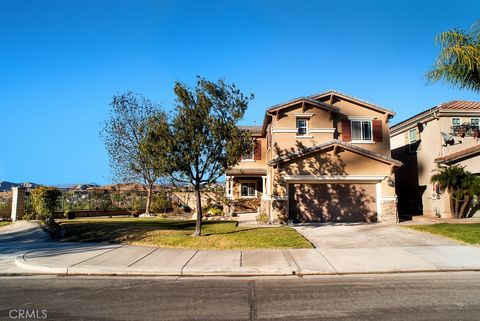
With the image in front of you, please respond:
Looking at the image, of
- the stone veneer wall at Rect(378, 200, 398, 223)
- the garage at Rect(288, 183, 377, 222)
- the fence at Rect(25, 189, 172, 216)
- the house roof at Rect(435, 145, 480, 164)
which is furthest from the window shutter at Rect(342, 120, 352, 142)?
the fence at Rect(25, 189, 172, 216)

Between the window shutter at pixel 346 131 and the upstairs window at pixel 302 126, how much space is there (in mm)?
2558

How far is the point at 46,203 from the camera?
15422mm

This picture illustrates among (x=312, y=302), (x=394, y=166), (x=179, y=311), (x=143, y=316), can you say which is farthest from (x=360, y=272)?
(x=394, y=166)

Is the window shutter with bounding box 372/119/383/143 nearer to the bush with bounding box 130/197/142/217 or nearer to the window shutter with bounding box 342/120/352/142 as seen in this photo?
the window shutter with bounding box 342/120/352/142

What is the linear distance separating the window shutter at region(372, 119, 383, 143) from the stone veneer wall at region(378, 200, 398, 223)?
16.1ft

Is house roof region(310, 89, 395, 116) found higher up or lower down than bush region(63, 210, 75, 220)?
higher up

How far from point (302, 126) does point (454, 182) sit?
877cm

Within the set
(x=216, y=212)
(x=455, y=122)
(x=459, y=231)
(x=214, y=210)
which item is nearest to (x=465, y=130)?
(x=455, y=122)

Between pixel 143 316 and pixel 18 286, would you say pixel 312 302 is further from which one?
pixel 18 286

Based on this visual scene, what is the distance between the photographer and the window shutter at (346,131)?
21828 mm

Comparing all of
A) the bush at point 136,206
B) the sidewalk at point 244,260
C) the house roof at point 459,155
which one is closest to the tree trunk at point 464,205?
the house roof at point 459,155

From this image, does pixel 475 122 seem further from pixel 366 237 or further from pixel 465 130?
pixel 366 237

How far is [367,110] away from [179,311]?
1982cm

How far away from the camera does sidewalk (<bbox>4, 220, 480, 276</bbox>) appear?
8.87 meters
